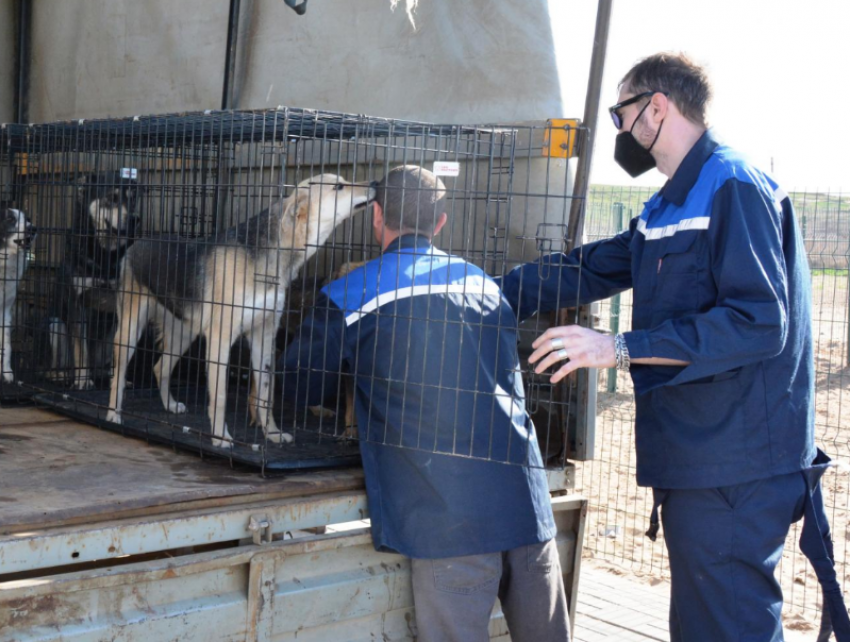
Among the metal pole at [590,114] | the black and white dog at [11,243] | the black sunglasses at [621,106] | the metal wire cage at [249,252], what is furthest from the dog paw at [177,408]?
the black sunglasses at [621,106]

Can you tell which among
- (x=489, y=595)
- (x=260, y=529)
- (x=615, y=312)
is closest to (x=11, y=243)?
(x=260, y=529)

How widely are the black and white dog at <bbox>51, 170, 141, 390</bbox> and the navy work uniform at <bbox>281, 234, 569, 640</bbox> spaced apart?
1.77m

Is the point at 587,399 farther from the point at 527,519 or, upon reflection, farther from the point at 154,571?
the point at 154,571

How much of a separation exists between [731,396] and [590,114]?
1.45 meters

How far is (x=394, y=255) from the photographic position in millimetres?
3287

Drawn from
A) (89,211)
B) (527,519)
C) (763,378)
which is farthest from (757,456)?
(89,211)

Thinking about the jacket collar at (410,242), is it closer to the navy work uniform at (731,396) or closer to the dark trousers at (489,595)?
the navy work uniform at (731,396)

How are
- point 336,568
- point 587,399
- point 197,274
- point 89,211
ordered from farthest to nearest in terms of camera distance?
point 89,211, point 197,274, point 587,399, point 336,568

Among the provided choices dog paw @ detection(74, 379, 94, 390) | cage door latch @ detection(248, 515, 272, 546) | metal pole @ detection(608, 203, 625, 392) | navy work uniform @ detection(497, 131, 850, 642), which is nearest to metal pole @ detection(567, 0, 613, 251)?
navy work uniform @ detection(497, 131, 850, 642)

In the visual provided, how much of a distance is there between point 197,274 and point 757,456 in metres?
2.76

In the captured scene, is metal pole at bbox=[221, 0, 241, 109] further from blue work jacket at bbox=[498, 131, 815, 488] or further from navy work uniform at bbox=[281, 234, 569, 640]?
blue work jacket at bbox=[498, 131, 815, 488]

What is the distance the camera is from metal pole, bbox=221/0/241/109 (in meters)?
5.47

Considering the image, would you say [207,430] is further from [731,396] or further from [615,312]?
[615,312]

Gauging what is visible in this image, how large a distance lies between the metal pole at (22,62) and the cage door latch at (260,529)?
206 inches
